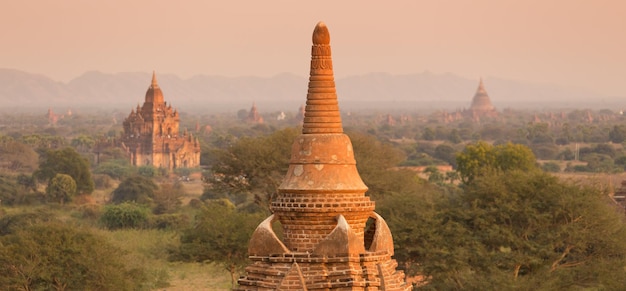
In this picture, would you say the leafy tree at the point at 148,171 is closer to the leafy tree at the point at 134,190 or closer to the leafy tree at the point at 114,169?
the leafy tree at the point at 114,169

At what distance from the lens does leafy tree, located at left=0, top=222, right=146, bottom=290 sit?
3869 centimetres

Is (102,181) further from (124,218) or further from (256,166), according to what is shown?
(256,166)

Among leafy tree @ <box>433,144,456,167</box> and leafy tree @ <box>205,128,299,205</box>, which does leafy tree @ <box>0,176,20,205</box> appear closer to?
leafy tree @ <box>205,128,299,205</box>

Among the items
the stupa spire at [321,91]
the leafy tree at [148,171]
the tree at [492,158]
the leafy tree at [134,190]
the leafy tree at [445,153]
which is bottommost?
the leafy tree at [148,171]

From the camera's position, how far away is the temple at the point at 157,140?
455ft

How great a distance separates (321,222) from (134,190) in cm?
8415

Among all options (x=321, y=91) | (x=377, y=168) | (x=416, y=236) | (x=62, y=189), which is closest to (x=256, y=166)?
(x=377, y=168)

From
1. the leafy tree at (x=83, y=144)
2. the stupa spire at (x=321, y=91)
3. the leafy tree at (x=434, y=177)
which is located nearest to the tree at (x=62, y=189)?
the leafy tree at (x=434, y=177)

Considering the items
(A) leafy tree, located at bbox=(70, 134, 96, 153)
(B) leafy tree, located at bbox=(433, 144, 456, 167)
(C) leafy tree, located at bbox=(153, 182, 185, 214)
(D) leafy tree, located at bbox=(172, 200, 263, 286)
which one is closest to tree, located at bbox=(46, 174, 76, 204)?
(C) leafy tree, located at bbox=(153, 182, 185, 214)

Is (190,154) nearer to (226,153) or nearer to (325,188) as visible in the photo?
(226,153)

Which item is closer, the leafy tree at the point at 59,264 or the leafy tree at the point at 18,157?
the leafy tree at the point at 59,264

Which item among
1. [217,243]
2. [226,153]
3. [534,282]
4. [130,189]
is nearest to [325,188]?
[534,282]

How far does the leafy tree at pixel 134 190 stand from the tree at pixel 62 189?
311 cm

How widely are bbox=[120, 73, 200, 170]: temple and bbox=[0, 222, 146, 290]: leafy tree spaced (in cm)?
9728
